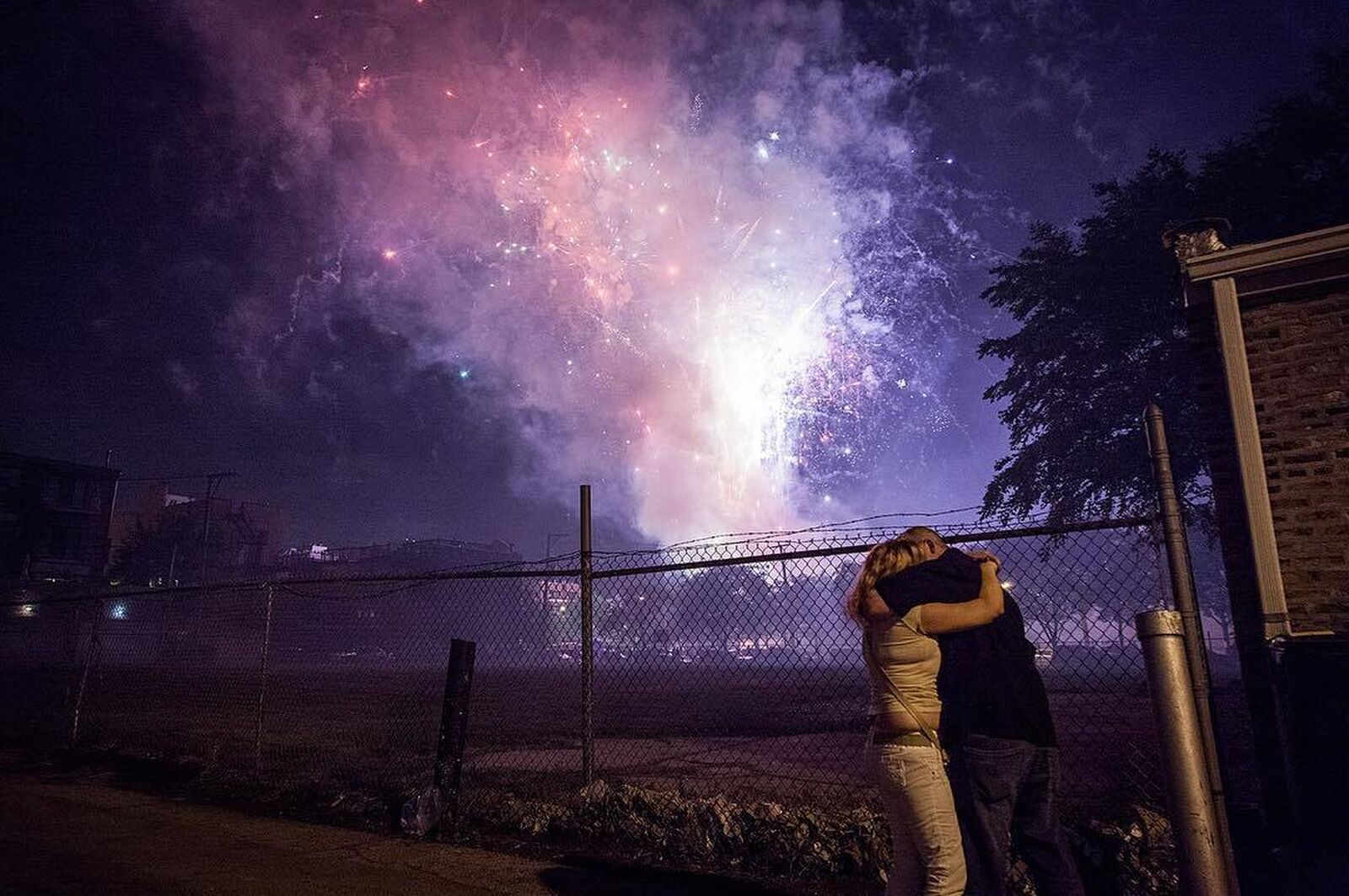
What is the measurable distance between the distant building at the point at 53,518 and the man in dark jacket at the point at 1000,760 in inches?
2392

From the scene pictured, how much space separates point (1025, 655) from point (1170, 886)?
1.88 metres

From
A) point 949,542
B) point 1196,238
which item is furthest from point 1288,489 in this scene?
point 949,542

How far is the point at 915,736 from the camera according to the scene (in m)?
2.67

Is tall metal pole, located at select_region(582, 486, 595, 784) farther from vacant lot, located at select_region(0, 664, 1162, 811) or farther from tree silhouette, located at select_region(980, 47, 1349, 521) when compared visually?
tree silhouette, located at select_region(980, 47, 1349, 521)

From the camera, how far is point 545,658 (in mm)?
80938

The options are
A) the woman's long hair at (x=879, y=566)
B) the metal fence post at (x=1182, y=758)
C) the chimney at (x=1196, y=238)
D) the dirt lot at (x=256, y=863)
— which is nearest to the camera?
the metal fence post at (x=1182, y=758)

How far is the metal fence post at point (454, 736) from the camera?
18.6 ft

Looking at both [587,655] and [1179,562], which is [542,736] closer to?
[587,655]

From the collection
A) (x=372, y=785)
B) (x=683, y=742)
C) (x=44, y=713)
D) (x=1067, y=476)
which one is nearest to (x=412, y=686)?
(x=44, y=713)

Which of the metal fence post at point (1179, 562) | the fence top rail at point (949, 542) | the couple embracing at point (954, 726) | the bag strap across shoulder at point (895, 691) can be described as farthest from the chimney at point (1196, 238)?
the bag strap across shoulder at point (895, 691)

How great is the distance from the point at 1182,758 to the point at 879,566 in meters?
1.43

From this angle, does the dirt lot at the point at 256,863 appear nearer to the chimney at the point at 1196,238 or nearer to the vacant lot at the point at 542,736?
the vacant lot at the point at 542,736

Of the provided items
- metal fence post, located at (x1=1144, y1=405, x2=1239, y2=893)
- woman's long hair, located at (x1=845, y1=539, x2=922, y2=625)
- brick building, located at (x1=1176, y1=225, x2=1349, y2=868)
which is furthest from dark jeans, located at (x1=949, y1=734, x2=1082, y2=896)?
brick building, located at (x1=1176, y1=225, x2=1349, y2=868)

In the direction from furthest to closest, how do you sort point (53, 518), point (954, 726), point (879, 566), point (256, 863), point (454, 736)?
point (53, 518), point (454, 736), point (256, 863), point (954, 726), point (879, 566)
